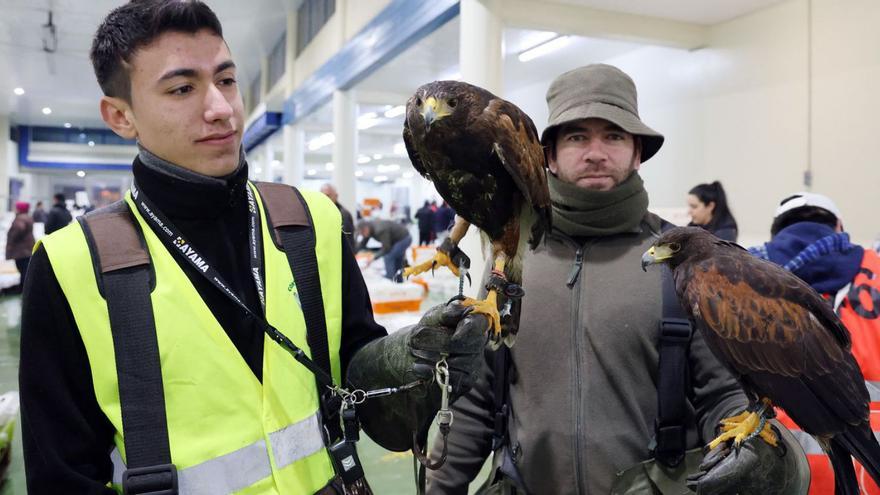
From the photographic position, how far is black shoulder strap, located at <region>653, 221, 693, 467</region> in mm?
1423

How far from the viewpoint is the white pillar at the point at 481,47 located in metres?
5.66

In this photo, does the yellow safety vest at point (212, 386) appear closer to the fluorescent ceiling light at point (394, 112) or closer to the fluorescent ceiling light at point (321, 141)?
the fluorescent ceiling light at point (394, 112)

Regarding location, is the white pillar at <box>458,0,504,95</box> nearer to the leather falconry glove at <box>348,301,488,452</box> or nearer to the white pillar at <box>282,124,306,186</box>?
the leather falconry glove at <box>348,301,488,452</box>

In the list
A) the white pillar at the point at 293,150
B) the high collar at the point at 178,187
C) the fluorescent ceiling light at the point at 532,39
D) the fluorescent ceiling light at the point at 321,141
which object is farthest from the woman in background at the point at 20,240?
the fluorescent ceiling light at the point at 321,141

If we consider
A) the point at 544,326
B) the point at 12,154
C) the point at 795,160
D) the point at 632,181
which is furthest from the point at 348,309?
the point at 12,154

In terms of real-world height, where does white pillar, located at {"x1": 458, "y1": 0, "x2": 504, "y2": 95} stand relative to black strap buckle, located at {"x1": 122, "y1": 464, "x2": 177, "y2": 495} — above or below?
above

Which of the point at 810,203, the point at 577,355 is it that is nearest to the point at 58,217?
the point at 577,355

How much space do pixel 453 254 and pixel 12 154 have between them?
2922cm

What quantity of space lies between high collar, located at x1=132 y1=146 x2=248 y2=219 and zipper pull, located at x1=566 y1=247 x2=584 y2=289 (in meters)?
0.88

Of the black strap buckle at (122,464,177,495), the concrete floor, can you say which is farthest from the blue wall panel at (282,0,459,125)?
the black strap buckle at (122,464,177,495)

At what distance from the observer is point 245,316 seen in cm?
121

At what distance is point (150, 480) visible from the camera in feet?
3.19

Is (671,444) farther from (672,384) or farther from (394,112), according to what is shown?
(394,112)

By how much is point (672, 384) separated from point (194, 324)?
1.08m
